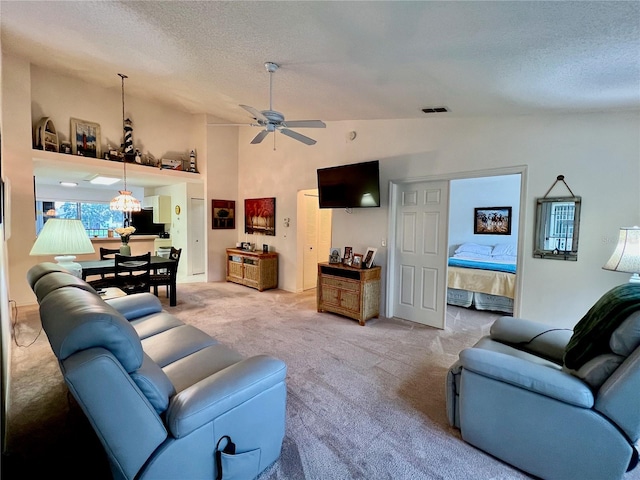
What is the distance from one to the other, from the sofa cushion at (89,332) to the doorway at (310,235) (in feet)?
14.8

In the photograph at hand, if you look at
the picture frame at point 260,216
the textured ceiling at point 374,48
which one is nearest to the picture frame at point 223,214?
the picture frame at point 260,216

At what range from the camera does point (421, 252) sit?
13.5ft

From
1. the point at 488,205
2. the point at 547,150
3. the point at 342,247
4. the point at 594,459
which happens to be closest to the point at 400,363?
the point at 594,459

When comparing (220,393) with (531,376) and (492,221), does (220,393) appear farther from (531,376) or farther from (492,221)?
(492,221)

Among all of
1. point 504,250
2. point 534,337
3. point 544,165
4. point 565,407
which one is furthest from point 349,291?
point 504,250

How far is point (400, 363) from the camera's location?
292cm

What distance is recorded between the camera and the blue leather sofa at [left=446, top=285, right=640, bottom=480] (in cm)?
144

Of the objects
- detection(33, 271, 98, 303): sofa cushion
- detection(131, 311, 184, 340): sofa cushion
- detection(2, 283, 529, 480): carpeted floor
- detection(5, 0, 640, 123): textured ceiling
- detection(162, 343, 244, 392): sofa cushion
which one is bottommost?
detection(2, 283, 529, 480): carpeted floor

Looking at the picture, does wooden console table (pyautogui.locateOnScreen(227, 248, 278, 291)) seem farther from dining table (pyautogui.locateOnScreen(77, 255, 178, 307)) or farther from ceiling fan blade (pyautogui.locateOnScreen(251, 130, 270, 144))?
ceiling fan blade (pyautogui.locateOnScreen(251, 130, 270, 144))

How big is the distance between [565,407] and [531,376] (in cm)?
19

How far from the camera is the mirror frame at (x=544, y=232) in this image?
115 inches

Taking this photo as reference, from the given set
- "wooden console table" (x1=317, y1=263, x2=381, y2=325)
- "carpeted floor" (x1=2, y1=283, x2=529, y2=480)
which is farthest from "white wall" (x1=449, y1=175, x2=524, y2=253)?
"carpeted floor" (x1=2, y1=283, x2=529, y2=480)

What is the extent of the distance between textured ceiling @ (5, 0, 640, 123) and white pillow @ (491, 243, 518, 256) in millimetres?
3633

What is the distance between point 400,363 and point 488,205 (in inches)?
200
